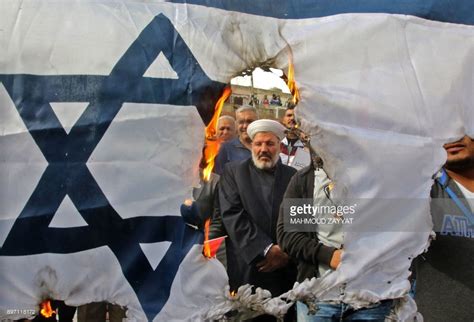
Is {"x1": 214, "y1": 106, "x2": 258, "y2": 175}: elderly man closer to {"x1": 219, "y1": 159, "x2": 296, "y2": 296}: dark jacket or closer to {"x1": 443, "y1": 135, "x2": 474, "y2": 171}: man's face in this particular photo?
{"x1": 219, "y1": 159, "x2": 296, "y2": 296}: dark jacket

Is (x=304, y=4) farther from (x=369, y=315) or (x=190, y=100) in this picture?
(x=369, y=315)

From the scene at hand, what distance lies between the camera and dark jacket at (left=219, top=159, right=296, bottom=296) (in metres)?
2.60

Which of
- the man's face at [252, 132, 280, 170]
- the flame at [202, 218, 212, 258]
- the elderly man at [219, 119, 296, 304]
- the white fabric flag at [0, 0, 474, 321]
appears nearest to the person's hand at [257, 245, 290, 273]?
the elderly man at [219, 119, 296, 304]

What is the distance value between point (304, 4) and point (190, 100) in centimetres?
62

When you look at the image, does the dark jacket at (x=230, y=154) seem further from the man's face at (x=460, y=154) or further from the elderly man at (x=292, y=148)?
the man's face at (x=460, y=154)

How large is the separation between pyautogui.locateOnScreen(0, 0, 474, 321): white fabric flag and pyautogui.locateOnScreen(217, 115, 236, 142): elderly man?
8 cm

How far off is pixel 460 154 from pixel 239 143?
0.92 m

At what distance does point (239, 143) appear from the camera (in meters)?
2.67

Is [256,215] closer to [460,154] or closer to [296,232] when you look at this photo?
[296,232]

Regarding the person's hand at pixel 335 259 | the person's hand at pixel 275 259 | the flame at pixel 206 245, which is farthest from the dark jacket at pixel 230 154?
the person's hand at pixel 335 259

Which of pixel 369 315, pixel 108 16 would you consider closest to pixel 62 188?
pixel 108 16

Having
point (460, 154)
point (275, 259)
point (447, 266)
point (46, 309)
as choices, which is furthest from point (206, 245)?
point (460, 154)

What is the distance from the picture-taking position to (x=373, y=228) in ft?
8.36

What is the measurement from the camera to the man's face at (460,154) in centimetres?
263
